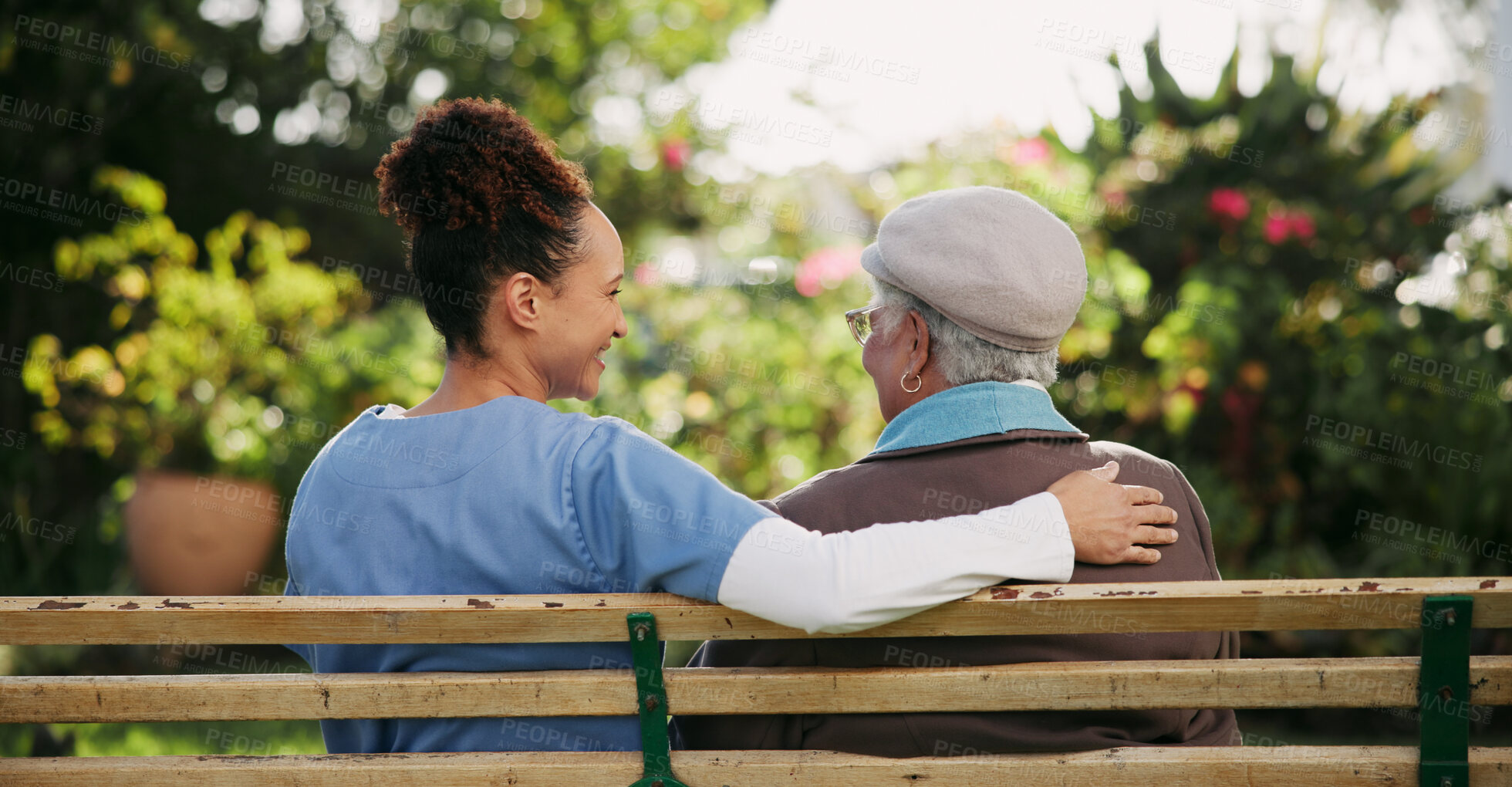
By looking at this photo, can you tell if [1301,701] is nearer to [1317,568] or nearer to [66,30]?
[1317,568]

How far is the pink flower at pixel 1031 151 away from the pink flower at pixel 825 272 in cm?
89

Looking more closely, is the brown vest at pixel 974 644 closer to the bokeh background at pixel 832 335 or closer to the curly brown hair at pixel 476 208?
the curly brown hair at pixel 476 208

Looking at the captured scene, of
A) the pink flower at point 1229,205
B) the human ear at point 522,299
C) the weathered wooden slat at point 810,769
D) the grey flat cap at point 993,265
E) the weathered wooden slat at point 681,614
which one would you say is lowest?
the weathered wooden slat at point 810,769

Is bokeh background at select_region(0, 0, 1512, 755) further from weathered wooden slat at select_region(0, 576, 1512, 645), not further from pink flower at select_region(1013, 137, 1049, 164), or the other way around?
weathered wooden slat at select_region(0, 576, 1512, 645)

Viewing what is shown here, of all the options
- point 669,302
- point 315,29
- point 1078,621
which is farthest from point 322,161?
point 1078,621

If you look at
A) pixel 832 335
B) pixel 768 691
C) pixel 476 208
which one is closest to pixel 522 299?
pixel 476 208

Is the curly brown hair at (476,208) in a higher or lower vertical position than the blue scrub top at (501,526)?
higher

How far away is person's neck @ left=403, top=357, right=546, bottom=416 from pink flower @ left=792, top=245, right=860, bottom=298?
147 inches

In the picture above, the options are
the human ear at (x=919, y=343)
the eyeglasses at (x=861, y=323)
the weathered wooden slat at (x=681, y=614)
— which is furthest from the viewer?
the eyeglasses at (x=861, y=323)

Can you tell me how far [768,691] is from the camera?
158 centimetres

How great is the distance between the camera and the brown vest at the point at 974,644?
1678 millimetres

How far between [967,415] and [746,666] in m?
0.54

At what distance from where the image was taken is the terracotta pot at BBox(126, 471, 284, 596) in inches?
202

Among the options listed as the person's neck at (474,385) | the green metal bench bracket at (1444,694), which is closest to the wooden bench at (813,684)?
the green metal bench bracket at (1444,694)
